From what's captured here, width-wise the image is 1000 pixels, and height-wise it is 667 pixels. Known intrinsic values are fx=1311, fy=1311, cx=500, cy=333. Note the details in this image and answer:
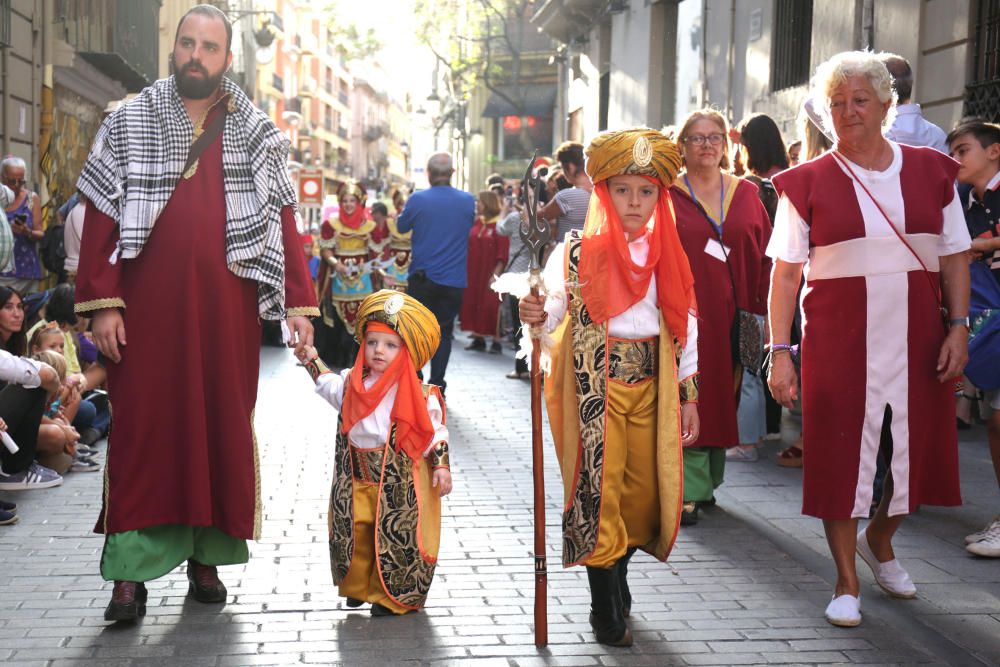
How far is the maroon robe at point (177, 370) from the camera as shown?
4891 mm

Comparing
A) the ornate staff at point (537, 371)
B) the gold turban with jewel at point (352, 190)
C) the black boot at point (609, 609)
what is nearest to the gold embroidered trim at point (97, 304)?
the ornate staff at point (537, 371)

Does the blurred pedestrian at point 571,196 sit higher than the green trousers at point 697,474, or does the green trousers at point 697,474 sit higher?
the blurred pedestrian at point 571,196

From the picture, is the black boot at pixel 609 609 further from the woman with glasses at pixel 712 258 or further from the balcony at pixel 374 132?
the balcony at pixel 374 132

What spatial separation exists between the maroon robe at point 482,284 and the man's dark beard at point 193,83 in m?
11.6

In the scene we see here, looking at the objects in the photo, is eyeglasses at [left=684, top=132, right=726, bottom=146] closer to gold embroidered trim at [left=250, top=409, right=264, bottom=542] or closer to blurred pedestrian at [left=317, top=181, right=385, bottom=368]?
gold embroidered trim at [left=250, top=409, right=264, bottom=542]

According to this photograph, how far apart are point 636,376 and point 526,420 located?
589 centimetres

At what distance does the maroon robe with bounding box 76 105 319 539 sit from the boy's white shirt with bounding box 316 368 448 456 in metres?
0.36

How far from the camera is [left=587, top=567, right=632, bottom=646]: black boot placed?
4645 mm

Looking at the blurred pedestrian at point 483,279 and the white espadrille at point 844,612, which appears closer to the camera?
the white espadrille at point 844,612

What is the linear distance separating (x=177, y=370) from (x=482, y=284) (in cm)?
1243

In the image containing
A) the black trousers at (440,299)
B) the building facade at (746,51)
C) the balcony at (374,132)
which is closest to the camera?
the building facade at (746,51)

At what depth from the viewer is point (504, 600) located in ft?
17.2

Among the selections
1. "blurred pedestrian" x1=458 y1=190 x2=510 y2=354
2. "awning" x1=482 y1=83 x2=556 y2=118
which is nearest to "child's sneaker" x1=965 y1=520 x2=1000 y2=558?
"blurred pedestrian" x1=458 y1=190 x2=510 y2=354

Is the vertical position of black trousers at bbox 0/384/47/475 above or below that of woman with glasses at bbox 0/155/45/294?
below
